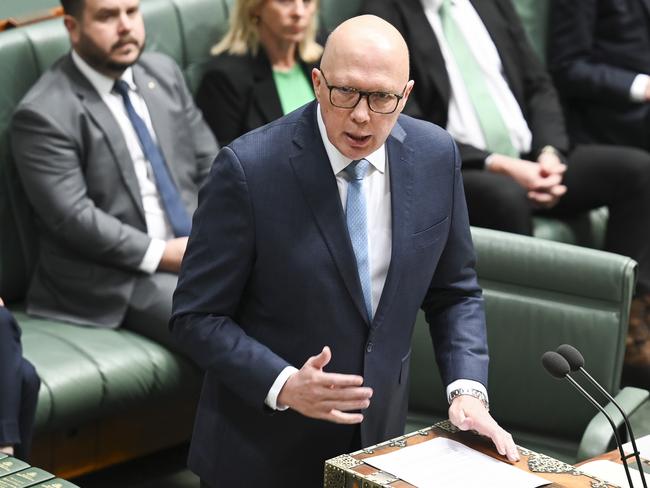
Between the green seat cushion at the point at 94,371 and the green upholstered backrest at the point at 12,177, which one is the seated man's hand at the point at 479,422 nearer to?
the green seat cushion at the point at 94,371

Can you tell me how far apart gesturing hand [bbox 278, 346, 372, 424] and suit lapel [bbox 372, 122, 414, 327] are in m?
0.21

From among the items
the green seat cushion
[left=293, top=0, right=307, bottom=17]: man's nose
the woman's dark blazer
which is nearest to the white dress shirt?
[left=293, top=0, right=307, bottom=17]: man's nose

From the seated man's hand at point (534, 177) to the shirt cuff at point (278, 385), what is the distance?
6.69 feet

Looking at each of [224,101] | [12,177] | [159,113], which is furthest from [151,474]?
[224,101]

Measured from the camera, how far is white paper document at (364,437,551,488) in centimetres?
195

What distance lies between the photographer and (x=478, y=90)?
14.0ft

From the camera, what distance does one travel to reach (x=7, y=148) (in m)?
3.69

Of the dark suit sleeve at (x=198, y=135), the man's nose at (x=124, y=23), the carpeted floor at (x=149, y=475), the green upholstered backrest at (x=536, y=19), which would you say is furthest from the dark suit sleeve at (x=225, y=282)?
the green upholstered backrest at (x=536, y=19)

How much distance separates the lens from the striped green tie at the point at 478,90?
424 centimetres

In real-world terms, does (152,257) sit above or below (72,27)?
below

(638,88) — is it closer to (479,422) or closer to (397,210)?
(397,210)

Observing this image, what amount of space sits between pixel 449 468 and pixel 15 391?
132 centimetres

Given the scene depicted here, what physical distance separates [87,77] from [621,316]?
163 centimetres

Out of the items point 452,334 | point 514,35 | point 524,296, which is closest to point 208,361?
point 452,334
